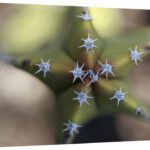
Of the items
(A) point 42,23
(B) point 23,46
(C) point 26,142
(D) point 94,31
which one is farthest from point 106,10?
(C) point 26,142

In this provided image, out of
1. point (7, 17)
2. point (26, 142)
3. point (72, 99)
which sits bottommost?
point (26, 142)

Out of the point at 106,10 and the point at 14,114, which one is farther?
the point at 106,10

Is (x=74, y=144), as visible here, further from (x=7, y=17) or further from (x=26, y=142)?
(x=7, y=17)

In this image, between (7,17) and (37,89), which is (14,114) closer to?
(37,89)

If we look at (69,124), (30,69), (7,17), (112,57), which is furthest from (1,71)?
(112,57)

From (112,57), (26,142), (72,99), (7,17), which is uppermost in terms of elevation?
(7,17)

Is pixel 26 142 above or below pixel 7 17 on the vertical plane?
below
